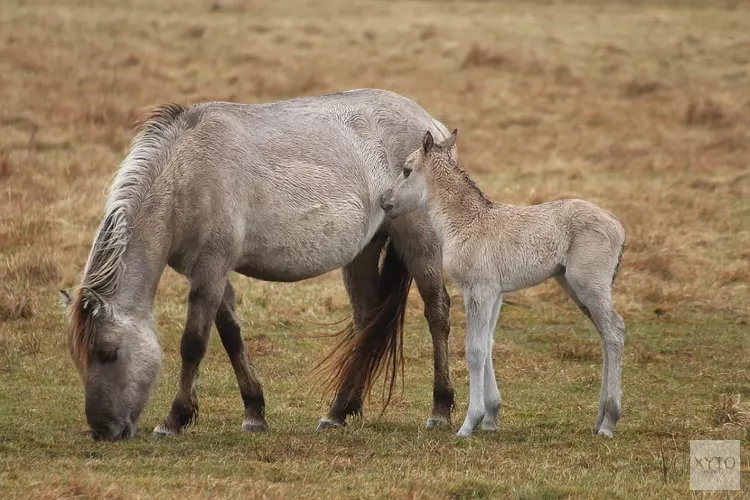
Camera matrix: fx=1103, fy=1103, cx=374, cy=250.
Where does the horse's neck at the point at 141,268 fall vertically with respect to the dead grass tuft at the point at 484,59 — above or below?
above

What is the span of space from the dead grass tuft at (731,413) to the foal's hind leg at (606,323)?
1.02 meters

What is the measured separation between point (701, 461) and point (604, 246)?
1.49 m

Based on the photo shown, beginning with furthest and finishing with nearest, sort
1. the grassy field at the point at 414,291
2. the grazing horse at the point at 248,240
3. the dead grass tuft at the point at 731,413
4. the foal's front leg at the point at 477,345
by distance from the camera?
1. the dead grass tuft at the point at 731,413
2. the foal's front leg at the point at 477,345
3. the grazing horse at the point at 248,240
4. the grassy field at the point at 414,291

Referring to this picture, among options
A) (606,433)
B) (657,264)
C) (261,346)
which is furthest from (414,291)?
(606,433)

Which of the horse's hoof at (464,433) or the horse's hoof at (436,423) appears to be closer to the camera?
the horse's hoof at (464,433)

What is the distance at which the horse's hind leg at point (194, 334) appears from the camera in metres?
7.19

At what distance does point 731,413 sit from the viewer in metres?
7.93

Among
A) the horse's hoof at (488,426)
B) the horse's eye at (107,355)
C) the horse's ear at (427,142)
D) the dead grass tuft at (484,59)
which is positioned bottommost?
the dead grass tuft at (484,59)

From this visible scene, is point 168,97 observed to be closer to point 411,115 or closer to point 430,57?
point 430,57

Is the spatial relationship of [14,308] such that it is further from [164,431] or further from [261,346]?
[164,431]

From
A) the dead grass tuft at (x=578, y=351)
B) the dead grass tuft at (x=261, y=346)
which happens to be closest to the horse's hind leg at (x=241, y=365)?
the dead grass tuft at (x=261, y=346)

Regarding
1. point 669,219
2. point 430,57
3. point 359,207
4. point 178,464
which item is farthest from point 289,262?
point 430,57

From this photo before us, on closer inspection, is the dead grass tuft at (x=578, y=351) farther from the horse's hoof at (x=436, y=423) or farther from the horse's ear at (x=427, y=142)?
the horse's ear at (x=427, y=142)

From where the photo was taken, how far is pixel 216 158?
7395 mm
